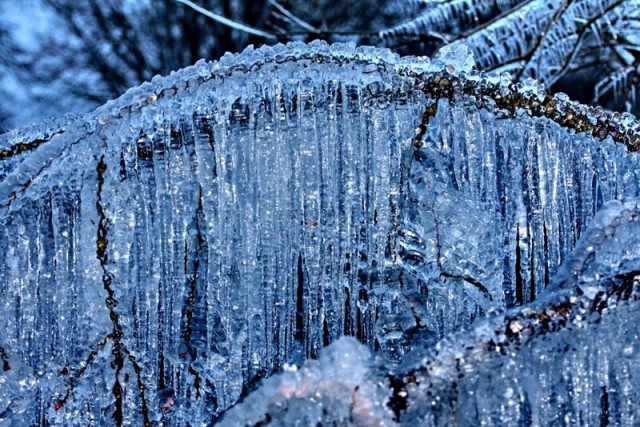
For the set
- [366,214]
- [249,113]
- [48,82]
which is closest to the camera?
[249,113]

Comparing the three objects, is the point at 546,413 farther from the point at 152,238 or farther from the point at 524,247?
the point at 152,238

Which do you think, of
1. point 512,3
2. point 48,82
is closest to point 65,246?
point 512,3

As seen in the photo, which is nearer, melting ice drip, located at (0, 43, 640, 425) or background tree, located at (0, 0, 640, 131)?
melting ice drip, located at (0, 43, 640, 425)

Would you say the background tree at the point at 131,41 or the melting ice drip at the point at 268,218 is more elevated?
the background tree at the point at 131,41

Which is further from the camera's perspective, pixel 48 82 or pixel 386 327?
pixel 48 82

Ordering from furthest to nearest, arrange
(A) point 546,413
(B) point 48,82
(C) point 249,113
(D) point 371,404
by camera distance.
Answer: (B) point 48,82
(C) point 249,113
(A) point 546,413
(D) point 371,404

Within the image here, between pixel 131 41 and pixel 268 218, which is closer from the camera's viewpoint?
pixel 268 218

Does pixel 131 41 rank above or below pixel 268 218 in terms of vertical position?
above

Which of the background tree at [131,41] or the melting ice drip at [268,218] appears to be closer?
the melting ice drip at [268,218]
